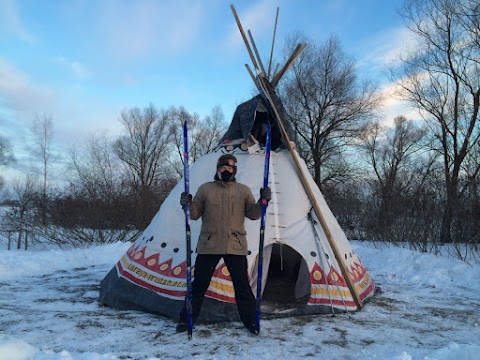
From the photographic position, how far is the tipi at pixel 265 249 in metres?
3.92

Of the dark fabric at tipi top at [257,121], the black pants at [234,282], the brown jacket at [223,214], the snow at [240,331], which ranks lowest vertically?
the snow at [240,331]

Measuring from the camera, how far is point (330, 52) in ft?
63.6

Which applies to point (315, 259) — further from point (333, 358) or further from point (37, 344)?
point (37, 344)

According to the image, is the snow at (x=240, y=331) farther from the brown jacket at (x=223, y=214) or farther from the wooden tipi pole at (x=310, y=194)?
the brown jacket at (x=223, y=214)

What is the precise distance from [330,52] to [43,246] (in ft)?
53.7

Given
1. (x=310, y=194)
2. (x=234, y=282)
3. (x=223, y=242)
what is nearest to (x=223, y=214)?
(x=223, y=242)

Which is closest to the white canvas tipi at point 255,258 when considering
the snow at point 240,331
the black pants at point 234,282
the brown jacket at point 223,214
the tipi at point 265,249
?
the tipi at point 265,249

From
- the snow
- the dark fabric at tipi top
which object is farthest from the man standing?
the dark fabric at tipi top

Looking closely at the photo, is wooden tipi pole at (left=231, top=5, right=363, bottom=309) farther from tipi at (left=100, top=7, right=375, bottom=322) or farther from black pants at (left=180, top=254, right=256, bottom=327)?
black pants at (left=180, top=254, right=256, bottom=327)

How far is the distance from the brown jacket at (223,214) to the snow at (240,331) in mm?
818

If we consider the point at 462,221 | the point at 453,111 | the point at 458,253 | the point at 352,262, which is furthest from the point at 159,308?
the point at 453,111

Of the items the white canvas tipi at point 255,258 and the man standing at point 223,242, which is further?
the white canvas tipi at point 255,258

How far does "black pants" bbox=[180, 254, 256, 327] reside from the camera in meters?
3.40

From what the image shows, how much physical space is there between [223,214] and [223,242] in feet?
0.87
